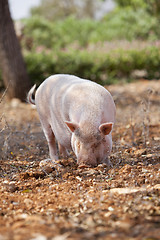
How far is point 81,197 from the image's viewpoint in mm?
2850

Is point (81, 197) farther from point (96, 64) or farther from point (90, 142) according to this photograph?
point (96, 64)

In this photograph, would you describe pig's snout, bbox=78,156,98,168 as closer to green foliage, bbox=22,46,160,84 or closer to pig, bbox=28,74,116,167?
pig, bbox=28,74,116,167

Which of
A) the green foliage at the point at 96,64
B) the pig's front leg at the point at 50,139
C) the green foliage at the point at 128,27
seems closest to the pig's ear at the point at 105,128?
the pig's front leg at the point at 50,139

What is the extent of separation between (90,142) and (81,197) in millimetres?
742

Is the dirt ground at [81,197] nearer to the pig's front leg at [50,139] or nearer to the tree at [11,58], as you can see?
the pig's front leg at [50,139]

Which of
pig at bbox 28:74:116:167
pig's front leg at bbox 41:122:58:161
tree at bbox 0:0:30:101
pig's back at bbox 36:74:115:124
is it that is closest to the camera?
pig at bbox 28:74:116:167

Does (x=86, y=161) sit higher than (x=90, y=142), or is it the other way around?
(x=90, y=142)

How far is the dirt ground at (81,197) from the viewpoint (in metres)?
2.04

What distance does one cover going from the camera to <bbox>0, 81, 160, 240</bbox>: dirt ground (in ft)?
6.68

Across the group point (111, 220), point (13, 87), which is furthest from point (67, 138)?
point (13, 87)

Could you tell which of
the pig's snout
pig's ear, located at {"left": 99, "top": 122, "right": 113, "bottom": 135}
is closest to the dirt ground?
the pig's snout

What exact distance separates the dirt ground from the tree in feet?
14.9

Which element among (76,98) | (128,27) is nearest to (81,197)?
(76,98)

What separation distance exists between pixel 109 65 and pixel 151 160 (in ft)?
28.1
